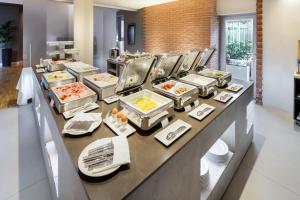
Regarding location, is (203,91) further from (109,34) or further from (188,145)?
(109,34)

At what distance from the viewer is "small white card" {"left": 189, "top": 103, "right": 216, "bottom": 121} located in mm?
1551

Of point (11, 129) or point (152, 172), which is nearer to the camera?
point (152, 172)

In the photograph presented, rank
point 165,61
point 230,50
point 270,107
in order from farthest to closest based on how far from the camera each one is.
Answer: point 230,50, point 270,107, point 165,61

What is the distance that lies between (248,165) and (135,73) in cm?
177

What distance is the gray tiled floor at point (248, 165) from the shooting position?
1.97 m

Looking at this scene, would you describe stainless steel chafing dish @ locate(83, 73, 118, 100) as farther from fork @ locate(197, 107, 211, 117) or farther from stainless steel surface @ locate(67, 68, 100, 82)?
fork @ locate(197, 107, 211, 117)

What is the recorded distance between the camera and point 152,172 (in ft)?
3.10

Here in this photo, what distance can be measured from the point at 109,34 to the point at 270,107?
6.45 m

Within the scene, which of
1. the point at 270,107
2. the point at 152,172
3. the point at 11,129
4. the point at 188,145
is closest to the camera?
the point at 152,172

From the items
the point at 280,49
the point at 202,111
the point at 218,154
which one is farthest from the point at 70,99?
the point at 280,49

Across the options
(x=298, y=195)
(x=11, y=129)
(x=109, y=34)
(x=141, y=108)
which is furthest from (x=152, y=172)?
(x=109, y=34)

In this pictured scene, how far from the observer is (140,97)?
1.65 m

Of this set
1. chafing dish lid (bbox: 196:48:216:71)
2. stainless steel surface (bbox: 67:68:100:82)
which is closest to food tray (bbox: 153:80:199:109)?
stainless steel surface (bbox: 67:68:100:82)

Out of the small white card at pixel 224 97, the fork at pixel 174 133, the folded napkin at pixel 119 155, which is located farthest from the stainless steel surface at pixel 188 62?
the folded napkin at pixel 119 155
